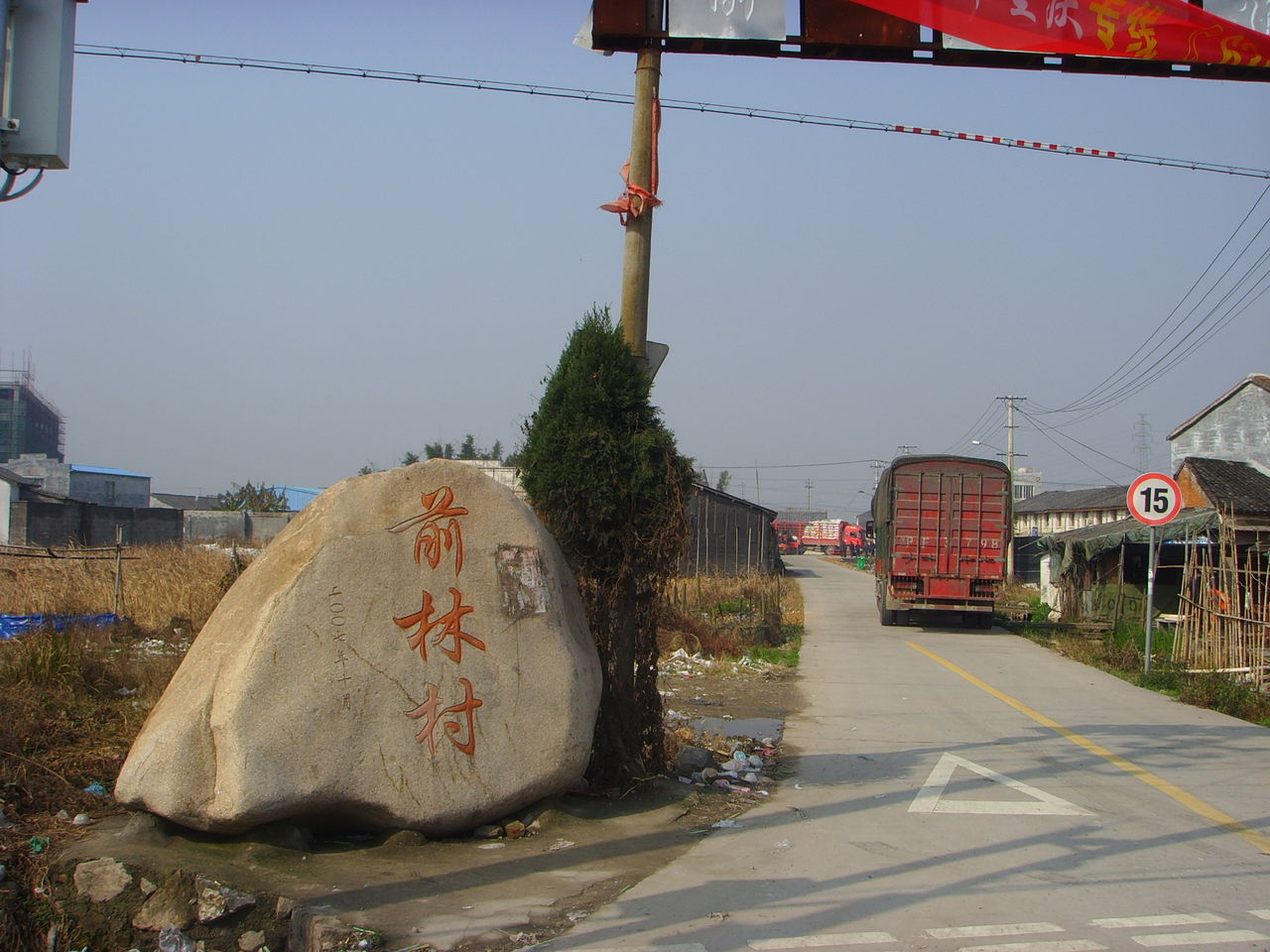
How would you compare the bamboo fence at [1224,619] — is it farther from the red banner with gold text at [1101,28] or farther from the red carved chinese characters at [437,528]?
the red carved chinese characters at [437,528]

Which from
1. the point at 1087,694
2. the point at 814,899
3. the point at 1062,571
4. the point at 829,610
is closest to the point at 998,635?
the point at 1062,571

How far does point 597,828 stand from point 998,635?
1827 centimetres

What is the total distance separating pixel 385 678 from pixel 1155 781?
20.4 feet

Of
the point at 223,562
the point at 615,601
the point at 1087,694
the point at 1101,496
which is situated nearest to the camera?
the point at 615,601

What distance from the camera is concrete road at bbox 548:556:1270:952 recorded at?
16.6 feet

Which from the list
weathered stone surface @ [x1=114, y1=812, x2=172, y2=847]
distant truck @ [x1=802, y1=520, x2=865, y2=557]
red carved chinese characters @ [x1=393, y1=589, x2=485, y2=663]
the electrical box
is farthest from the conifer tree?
distant truck @ [x1=802, y1=520, x2=865, y2=557]

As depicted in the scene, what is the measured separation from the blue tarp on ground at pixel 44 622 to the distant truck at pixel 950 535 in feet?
50.3

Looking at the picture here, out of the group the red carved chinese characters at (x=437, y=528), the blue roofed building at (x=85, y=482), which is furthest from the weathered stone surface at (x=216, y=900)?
the blue roofed building at (x=85, y=482)

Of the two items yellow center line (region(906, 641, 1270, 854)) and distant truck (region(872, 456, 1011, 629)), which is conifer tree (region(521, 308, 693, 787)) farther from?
distant truck (region(872, 456, 1011, 629))

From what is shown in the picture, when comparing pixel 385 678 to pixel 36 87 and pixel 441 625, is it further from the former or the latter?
pixel 36 87

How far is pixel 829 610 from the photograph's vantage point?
29.9 meters

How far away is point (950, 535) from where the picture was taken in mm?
22828

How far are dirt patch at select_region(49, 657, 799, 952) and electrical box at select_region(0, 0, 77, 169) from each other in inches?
134

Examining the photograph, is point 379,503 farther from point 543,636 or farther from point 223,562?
point 223,562
